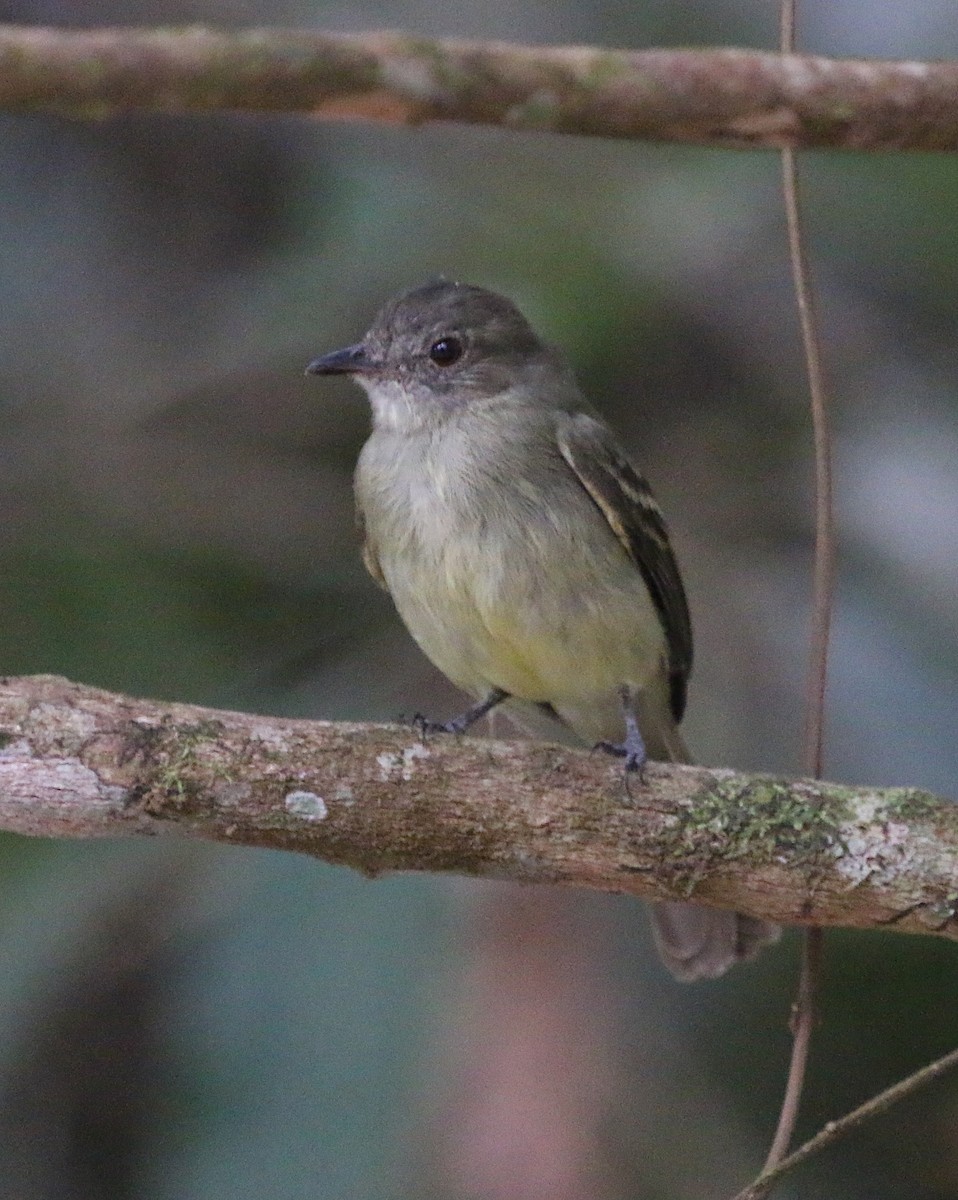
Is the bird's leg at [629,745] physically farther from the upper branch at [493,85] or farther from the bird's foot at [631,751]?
the upper branch at [493,85]

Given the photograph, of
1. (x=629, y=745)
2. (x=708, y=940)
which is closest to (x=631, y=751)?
(x=629, y=745)

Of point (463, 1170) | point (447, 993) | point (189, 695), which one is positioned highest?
point (189, 695)

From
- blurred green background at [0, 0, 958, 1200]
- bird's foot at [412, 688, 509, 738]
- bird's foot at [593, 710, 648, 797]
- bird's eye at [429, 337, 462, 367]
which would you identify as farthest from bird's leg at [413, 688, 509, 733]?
bird's eye at [429, 337, 462, 367]

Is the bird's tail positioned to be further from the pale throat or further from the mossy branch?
the pale throat

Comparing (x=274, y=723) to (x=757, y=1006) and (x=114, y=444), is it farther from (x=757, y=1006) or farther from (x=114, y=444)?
(x=114, y=444)

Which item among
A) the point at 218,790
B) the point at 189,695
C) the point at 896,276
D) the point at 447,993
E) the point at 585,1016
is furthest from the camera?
the point at 896,276

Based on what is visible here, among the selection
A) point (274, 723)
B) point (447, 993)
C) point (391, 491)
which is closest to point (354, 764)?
point (274, 723)

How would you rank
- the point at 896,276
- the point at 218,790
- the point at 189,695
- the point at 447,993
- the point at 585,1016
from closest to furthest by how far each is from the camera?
the point at 218,790
the point at 447,993
the point at 585,1016
the point at 189,695
the point at 896,276
